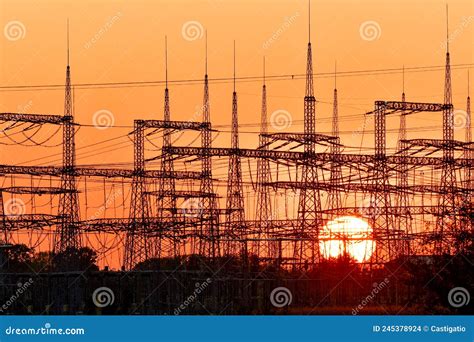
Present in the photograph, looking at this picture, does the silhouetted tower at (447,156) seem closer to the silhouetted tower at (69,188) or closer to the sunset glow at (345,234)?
the sunset glow at (345,234)

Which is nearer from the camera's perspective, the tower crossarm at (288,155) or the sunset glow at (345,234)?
the sunset glow at (345,234)

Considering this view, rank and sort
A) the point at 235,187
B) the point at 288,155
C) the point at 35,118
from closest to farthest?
the point at 35,118 < the point at 288,155 < the point at 235,187

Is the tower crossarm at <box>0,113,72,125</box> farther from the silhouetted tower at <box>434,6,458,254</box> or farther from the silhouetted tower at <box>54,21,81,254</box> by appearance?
the silhouetted tower at <box>434,6,458,254</box>

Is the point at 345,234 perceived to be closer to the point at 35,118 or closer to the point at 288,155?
the point at 288,155

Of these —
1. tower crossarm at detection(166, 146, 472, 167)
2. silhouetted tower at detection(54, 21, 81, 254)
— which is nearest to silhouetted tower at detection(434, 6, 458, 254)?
tower crossarm at detection(166, 146, 472, 167)

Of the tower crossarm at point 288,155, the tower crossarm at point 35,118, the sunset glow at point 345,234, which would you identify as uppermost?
the tower crossarm at point 35,118

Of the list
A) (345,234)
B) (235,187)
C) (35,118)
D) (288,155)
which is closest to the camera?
(345,234)

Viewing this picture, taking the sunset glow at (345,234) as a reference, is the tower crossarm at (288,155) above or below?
above

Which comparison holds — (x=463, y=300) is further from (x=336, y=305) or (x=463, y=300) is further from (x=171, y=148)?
(x=171, y=148)

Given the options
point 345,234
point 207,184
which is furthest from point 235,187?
point 345,234

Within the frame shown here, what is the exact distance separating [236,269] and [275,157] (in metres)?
6.44

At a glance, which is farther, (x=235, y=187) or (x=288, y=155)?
(x=235, y=187)

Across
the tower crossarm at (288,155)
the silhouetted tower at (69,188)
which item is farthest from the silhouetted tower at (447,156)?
the silhouetted tower at (69,188)

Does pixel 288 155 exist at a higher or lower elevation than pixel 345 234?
higher
